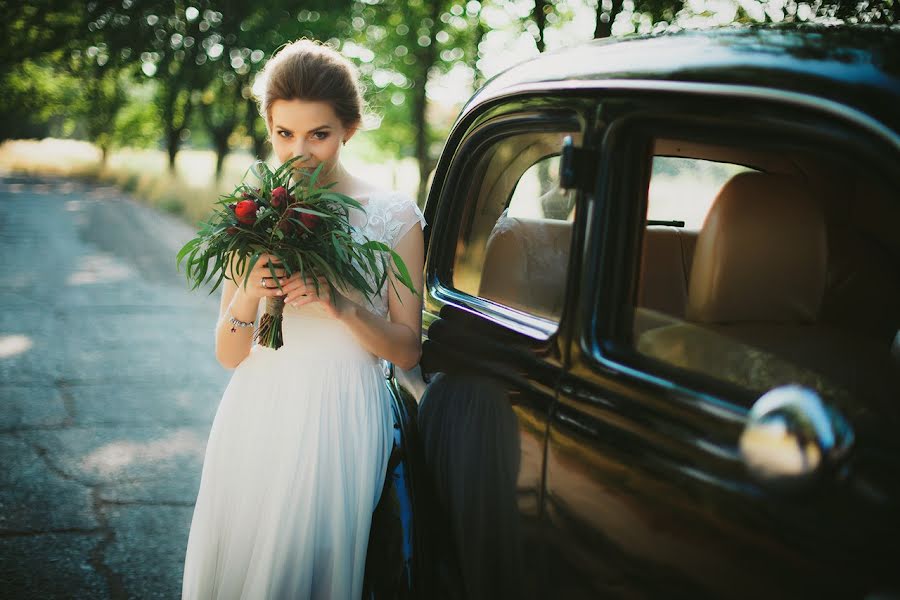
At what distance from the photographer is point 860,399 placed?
1.47 m

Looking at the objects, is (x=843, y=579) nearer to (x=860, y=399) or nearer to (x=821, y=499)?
(x=821, y=499)

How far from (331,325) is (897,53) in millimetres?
1642

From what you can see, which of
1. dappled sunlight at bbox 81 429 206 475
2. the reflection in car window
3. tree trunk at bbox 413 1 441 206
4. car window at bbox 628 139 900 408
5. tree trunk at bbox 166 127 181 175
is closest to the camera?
car window at bbox 628 139 900 408

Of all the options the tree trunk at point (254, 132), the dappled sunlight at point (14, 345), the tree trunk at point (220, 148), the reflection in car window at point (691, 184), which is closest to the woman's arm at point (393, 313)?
the reflection in car window at point (691, 184)

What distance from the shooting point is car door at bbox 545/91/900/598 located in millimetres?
1122

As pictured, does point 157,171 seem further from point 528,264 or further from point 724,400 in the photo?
point 724,400

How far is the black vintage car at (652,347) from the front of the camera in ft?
3.86

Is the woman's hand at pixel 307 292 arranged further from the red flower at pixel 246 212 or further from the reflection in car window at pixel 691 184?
the reflection in car window at pixel 691 184

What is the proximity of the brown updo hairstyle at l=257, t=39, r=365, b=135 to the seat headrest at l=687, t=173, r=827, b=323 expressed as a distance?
1.20 meters

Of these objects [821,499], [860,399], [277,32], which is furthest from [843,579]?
[277,32]

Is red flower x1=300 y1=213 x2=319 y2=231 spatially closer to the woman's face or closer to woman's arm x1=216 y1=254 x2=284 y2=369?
woman's arm x1=216 y1=254 x2=284 y2=369

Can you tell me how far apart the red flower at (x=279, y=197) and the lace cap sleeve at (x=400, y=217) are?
36 cm

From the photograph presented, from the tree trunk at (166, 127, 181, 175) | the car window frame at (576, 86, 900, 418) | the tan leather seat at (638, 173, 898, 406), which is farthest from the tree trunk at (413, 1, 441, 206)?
the tree trunk at (166, 127, 181, 175)

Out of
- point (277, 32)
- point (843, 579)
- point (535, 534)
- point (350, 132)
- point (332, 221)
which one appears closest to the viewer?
point (843, 579)
